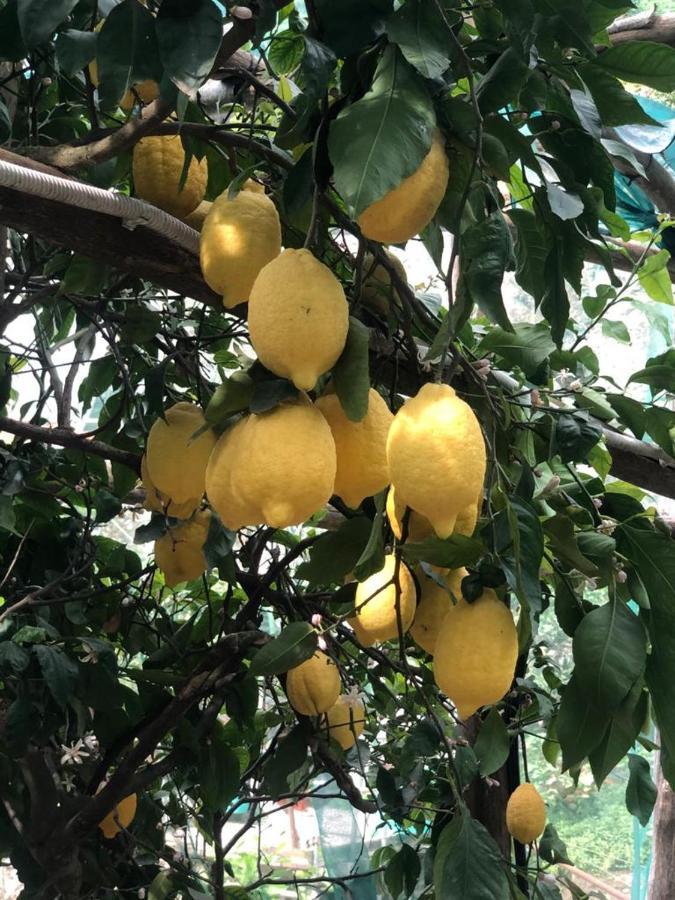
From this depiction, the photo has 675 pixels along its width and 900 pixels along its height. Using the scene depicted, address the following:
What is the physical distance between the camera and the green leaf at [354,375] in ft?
1.94

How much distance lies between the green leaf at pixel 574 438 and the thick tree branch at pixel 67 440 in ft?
1.73

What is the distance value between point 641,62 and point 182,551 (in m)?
0.75

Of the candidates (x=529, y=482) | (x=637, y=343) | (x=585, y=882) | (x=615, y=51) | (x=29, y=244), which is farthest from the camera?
(x=637, y=343)

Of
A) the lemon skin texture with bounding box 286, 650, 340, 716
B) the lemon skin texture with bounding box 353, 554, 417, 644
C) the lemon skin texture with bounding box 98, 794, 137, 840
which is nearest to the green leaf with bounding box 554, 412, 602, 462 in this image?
the lemon skin texture with bounding box 353, 554, 417, 644

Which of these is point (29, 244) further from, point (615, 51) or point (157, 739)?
point (615, 51)

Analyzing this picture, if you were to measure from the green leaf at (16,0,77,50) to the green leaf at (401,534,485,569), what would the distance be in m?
0.39

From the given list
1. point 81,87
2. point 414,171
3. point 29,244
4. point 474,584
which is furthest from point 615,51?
point 29,244

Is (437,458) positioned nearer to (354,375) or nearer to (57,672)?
(354,375)

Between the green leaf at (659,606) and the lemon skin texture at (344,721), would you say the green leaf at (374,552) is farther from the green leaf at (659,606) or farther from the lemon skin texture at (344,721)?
the lemon skin texture at (344,721)

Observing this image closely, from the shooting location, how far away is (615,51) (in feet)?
2.12

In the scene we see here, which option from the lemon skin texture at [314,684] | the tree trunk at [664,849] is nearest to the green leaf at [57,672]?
the lemon skin texture at [314,684]

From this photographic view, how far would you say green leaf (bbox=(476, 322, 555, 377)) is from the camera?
1.08 m

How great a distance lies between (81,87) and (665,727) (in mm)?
936

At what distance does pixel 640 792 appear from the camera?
142cm
